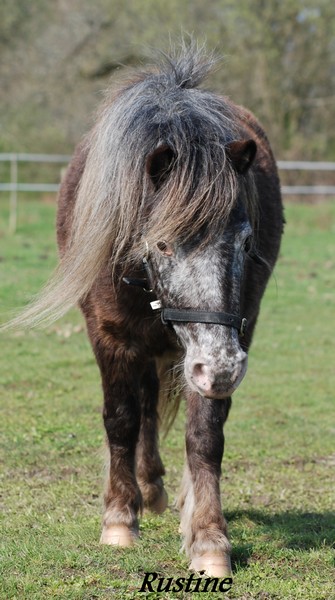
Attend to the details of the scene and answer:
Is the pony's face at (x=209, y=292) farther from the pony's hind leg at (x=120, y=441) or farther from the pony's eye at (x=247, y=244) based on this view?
the pony's hind leg at (x=120, y=441)

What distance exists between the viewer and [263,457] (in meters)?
6.12

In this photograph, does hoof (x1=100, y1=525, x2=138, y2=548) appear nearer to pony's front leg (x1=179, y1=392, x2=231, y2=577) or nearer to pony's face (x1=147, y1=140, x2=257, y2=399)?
pony's front leg (x1=179, y1=392, x2=231, y2=577)

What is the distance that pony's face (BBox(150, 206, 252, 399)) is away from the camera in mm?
3312

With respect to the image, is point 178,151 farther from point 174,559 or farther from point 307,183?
point 307,183

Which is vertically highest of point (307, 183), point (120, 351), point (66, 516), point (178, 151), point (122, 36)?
point (122, 36)

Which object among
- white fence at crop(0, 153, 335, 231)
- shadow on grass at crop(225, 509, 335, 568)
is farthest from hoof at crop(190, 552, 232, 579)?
white fence at crop(0, 153, 335, 231)

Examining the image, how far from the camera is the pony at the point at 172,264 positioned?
343 cm

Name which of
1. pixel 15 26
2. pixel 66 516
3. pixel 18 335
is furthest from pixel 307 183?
pixel 66 516

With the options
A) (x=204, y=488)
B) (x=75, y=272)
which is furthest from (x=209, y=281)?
(x=204, y=488)

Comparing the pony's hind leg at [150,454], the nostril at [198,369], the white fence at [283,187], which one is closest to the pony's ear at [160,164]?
the nostril at [198,369]

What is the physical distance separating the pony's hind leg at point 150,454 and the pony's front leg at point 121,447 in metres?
0.56

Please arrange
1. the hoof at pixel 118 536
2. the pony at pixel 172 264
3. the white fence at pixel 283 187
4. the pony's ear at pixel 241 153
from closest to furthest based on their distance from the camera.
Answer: the pony at pixel 172 264
the pony's ear at pixel 241 153
the hoof at pixel 118 536
the white fence at pixel 283 187

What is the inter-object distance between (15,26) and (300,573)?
93.8 feet

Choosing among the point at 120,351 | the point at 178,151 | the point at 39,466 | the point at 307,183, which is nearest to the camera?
the point at 178,151
